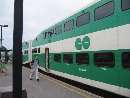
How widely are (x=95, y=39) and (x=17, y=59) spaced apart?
880cm

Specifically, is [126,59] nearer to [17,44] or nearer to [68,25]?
[17,44]

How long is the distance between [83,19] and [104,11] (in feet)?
9.49

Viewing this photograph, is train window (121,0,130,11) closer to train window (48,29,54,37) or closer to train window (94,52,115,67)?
train window (94,52,115,67)

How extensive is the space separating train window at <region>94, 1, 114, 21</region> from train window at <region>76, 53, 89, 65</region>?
2.06 meters

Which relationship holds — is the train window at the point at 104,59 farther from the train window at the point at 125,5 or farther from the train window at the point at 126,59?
the train window at the point at 125,5

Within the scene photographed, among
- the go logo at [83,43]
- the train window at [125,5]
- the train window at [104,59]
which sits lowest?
the train window at [104,59]

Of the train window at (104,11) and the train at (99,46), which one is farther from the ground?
the train window at (104,11)

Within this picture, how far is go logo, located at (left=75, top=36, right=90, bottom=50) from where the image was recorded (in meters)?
15.4

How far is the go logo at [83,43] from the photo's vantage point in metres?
15.4

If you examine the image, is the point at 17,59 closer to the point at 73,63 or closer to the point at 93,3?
the point at 93,3

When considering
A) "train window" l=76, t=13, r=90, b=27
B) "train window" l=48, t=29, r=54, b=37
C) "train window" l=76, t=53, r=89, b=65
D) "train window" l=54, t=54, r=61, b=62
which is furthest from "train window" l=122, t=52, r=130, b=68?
"train window" l=48, t=29, r=54, b=37

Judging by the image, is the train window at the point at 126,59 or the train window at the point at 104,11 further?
the train window at the point at 104,11

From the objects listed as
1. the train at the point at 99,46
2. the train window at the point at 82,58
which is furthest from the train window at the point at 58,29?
the train window at the point at 82,58

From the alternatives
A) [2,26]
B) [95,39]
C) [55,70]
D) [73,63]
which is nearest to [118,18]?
[95,39]
